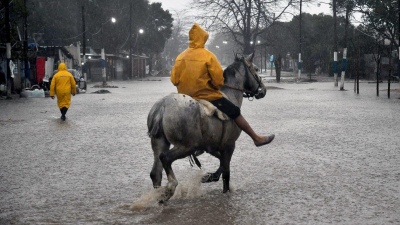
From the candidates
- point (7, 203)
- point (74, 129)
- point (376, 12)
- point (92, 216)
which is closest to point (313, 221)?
point (92, 216)

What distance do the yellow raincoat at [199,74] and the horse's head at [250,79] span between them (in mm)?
528

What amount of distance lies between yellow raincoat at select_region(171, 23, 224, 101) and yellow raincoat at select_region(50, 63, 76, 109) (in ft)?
33.4

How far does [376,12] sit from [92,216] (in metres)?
41.6

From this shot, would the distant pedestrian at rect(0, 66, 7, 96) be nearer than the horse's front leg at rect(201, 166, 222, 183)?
No

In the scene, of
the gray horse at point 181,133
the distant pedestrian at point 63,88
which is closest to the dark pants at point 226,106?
the gray horse at point 181,133

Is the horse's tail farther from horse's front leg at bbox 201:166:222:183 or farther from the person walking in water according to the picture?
horse's front leg at bbox 201:166:222:183

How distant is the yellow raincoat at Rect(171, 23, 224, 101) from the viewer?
6578 millimetres

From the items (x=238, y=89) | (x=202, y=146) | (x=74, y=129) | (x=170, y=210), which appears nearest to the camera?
(x=170, y=210)

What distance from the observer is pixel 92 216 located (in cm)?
580

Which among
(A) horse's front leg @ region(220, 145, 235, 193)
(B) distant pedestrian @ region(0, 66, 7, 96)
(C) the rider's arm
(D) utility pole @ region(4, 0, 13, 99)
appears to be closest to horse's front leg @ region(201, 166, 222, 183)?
(A) horse's front leg @ region(220, 145, 235, 193)

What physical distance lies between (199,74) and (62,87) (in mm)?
10637

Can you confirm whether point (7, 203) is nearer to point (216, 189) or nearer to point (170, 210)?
point (170, 210)

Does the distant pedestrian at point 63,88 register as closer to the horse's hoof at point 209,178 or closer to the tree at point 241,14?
the horse's hoof at point 209,178

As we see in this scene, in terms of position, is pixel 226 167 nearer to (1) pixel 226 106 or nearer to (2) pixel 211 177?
(2) pixel 211 177
